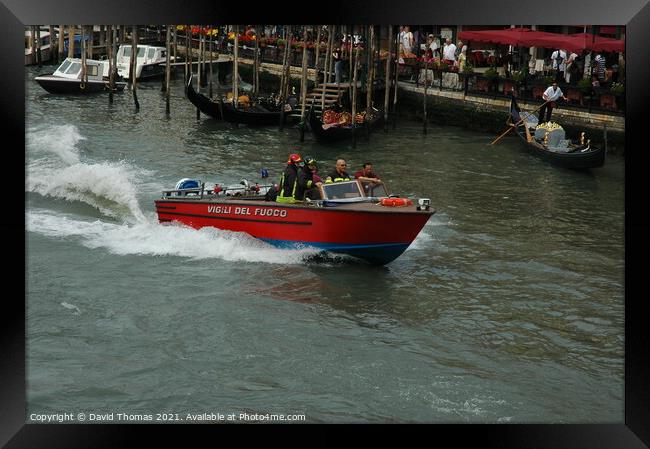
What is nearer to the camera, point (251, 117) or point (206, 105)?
point (251, 117)

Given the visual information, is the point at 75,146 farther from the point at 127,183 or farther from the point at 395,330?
the point at 395,330

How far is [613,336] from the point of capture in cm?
881

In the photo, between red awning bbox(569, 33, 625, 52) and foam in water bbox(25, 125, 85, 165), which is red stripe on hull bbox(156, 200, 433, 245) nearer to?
red awning bbox(569, 33, 625, 52)

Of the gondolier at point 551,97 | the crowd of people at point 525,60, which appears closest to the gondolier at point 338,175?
the crowd of people at point 525,60

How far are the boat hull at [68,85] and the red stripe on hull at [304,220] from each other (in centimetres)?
1233

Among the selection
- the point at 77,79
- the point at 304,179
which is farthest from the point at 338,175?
the point at 77,79

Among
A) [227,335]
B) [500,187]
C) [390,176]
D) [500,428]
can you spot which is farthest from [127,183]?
[500,428]

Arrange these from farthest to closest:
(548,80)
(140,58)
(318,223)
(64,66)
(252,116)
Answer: (140,58), (64,66), (252,116), (548,80), (318,223)

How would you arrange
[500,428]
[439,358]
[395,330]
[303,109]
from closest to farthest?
[500,428], [439,358], [395,330], [303,109]

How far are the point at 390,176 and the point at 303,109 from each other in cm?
503

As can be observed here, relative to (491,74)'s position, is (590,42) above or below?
below

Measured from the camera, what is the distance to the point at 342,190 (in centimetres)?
1066

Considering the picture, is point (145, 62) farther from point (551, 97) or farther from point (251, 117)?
point (551, 97)
